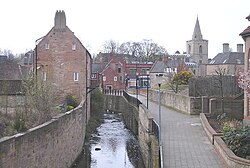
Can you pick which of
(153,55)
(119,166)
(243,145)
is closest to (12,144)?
(243,145)

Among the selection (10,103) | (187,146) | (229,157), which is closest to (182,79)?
(10,103)

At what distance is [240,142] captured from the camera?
15.3 metres

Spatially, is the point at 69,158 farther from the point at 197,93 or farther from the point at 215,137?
the point at 197,93

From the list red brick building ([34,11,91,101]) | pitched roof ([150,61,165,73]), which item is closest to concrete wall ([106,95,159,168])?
red brick building ([34,11,91,101])

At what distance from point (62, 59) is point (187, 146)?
20030 mm

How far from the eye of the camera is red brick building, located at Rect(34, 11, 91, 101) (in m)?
35.2

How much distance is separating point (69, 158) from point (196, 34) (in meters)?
110

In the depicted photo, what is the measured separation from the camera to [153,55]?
10281 centimetres

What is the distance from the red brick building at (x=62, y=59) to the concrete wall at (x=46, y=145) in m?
10.6

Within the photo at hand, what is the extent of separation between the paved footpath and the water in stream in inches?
109

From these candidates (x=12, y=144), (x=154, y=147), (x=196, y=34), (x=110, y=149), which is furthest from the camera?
Answer: (x=196, y=34)

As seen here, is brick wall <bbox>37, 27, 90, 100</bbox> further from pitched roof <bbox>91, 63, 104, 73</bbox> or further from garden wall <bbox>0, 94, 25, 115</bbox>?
pitched roof <bbox>91, 63, 104, 73</bbox>

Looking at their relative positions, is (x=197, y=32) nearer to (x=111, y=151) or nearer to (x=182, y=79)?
(x=182, y=79)

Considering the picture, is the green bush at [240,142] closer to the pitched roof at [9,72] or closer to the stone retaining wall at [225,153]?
the stone retaining wall at [225,153]
